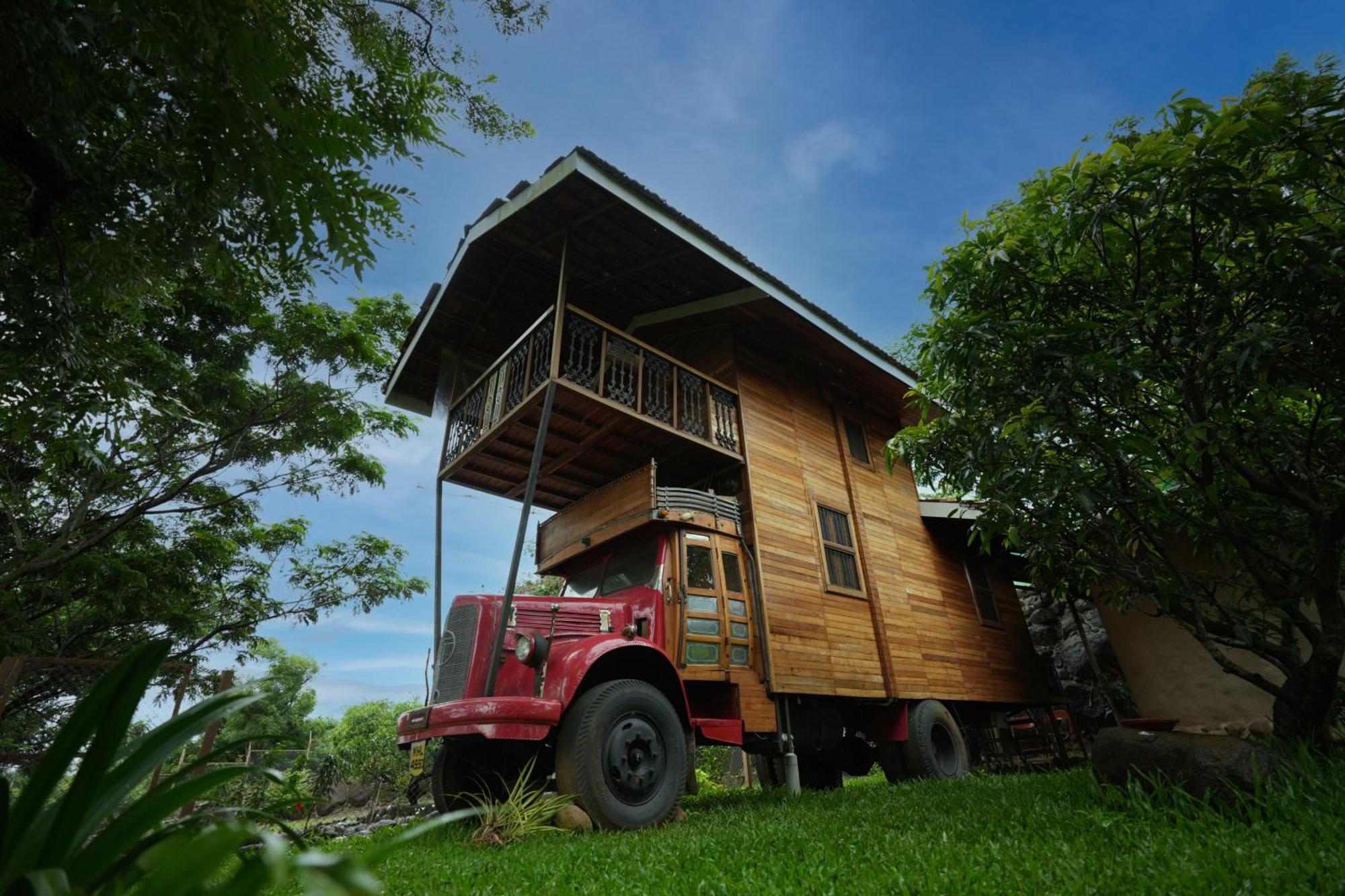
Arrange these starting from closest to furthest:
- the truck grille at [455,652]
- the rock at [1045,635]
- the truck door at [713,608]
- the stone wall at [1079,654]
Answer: the truck grille at [455,652] → the truck door at [713,608] → the stone wall at [1079,654] → the rock at [1045,635]

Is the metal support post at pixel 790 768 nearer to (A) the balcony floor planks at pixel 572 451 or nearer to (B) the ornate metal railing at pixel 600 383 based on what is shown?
(A) the balcony floor planks at pixel 572 451

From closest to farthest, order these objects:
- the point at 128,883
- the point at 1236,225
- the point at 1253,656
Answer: the point at 128,883, the point at 1236,225, the point at 1253,656

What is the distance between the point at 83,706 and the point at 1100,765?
17.2 feet

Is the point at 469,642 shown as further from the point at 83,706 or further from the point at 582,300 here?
the point at 582,300

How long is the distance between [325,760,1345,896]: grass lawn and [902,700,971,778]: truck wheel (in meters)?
3.08

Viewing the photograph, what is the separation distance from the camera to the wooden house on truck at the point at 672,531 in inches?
208

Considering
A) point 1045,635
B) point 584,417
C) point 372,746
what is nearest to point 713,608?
point 584,417

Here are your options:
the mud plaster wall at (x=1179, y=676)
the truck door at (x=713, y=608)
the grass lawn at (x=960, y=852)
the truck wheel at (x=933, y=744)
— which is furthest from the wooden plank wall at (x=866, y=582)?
the grass lawn at (x=960, y=852)

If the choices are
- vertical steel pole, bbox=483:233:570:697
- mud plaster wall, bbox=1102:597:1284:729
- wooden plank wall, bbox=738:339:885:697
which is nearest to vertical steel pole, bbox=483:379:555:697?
vertical steel pole, bbox=483:233:570:697

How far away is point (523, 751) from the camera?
18.1 ft

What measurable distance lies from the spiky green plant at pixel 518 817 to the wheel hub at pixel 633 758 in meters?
0.43

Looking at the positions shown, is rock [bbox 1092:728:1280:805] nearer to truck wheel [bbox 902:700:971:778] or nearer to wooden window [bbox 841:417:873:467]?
truck wheel [bbox 902:700:971:778]

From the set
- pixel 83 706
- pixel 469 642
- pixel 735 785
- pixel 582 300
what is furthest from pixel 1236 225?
pixel 735 785

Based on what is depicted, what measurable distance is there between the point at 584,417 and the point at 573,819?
4127 mm
